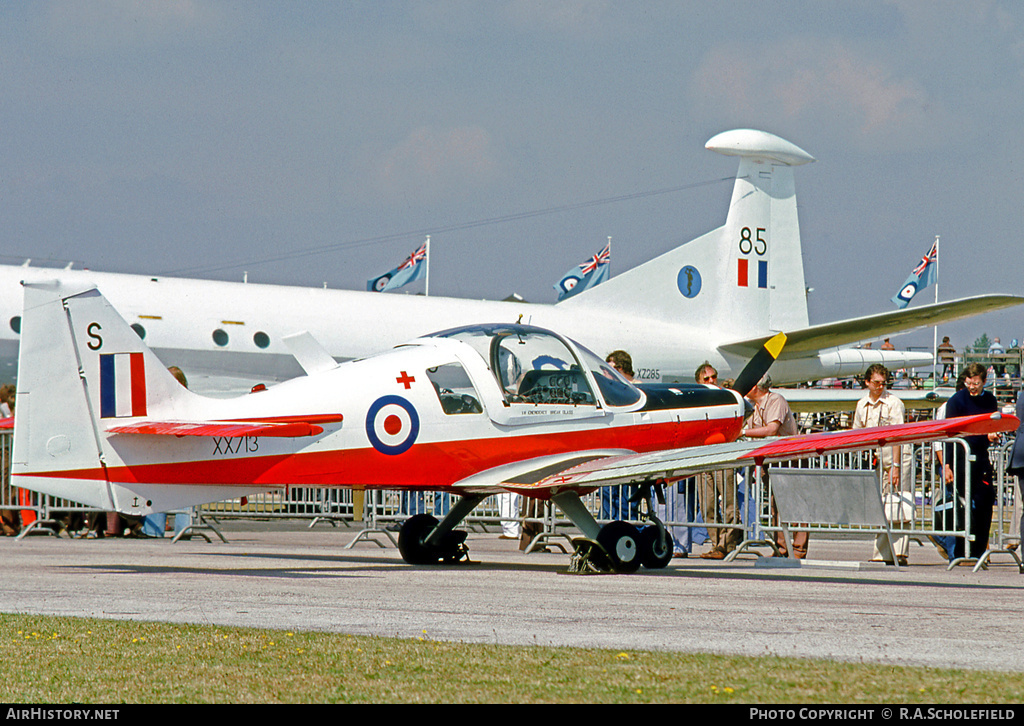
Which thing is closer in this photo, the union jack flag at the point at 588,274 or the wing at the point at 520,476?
the wing at the point at 520,476

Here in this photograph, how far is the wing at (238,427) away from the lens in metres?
9.67

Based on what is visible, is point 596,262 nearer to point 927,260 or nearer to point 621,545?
point 927,260

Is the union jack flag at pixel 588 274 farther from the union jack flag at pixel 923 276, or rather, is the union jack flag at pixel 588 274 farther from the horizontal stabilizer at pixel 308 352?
the horizontal stabilizer at pixel 308 352

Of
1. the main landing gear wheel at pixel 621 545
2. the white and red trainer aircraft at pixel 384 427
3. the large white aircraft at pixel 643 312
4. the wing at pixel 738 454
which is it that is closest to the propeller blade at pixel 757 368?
the white and red trainer aircraft at pixel 384 427

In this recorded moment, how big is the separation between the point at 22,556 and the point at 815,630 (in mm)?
8460

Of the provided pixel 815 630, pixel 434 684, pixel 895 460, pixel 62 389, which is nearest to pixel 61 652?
pixel 434 684

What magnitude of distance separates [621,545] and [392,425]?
2234mm

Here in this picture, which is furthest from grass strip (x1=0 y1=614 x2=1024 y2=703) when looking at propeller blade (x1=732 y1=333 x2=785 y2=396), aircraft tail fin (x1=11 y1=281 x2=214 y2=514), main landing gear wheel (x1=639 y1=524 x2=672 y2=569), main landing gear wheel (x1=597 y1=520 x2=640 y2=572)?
propeller blade (x1=732 y1=333 x2=785 y2=396)

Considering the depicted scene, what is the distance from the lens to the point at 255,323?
23.2 meters

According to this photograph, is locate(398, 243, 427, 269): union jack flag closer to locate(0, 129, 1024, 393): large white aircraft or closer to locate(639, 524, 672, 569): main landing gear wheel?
locate(0, 129, 1024, 393): large white aircraft

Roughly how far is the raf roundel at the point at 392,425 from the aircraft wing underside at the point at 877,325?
1448 centimetres

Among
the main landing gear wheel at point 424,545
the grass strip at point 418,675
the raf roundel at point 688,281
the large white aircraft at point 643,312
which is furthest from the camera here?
the raf roundel at point 688,281

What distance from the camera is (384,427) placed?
1038 centimetres

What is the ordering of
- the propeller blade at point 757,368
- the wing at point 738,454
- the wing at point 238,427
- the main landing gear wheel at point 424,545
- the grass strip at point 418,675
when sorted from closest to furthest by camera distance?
the grass strip at point 418,675 < the wing at point 738,454 < the wing at point 238,427 < the main landing gear wheel at point 424,545 < the propeller blade at point 757,368
